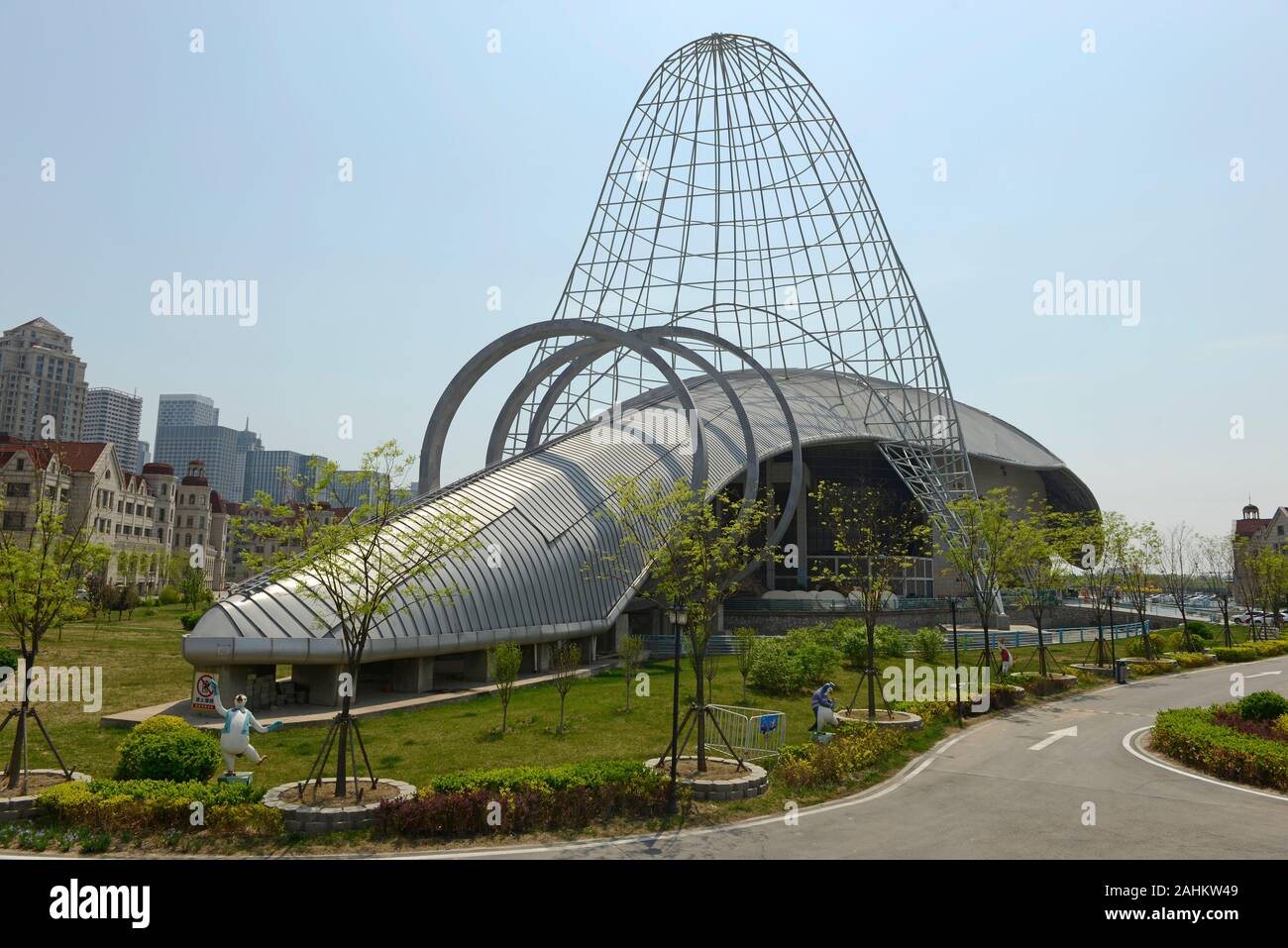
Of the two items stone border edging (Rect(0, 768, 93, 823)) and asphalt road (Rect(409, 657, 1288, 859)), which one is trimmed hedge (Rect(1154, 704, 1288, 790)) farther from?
stone border edging (Rect(0, 768, 93, 823))

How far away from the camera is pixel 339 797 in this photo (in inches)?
627

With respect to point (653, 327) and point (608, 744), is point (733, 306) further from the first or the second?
point (608, 744)

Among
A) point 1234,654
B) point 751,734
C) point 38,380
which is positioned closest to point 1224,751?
point 751,734

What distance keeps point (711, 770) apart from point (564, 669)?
9755mm

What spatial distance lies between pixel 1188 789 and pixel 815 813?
29.3ft

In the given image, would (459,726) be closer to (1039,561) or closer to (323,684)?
(323,684)

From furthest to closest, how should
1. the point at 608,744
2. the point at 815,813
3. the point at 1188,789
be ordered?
the point at 608,744 → the point at 1188,789 → the point at 815,813

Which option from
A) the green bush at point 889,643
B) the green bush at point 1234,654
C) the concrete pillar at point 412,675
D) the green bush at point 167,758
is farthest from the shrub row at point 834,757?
the green bush at point 1234,654

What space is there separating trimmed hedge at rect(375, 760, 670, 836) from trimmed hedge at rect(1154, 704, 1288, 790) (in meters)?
13.5

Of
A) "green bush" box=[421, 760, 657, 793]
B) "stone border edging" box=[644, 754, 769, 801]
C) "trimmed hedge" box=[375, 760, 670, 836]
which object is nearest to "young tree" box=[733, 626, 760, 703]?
"stone border edging" box=[644, 754, 769, 801]

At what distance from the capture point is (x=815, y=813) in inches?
671

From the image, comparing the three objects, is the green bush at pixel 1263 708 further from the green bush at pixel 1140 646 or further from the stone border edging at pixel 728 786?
the green bush at pixel 1140 646
